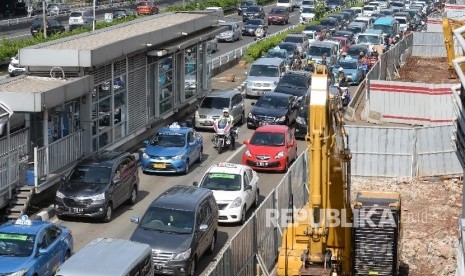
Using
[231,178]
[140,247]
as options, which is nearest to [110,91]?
[231,178]

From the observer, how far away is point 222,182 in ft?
91.9

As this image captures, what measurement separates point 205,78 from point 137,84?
33.1 ft

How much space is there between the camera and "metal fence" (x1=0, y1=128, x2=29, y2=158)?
27219 mm

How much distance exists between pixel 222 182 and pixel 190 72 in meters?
16.2

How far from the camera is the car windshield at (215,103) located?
132 feet

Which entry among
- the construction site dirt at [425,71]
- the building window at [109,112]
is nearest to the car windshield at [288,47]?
the construction site dirt at [425,71]

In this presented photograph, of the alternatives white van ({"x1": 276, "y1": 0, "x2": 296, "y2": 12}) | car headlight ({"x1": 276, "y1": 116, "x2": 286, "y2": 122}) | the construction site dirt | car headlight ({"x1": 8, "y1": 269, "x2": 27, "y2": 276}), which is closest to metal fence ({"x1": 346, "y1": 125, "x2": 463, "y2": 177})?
car headlight ({"x1": 276, "y1": 116, "x2": 286, "y2": 122})

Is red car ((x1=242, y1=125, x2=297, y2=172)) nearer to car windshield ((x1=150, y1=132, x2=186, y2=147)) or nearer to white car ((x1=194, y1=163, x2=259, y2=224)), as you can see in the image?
car windshield ((x1=150, y1=132, x2=186, y2=147))

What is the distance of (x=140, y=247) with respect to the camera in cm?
2058

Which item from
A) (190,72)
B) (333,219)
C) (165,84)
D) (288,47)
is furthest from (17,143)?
(288,47)

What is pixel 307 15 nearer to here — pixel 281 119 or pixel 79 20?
pixel 79 20

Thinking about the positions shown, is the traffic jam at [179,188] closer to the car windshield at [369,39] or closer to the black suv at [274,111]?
the black suv at [274,111]

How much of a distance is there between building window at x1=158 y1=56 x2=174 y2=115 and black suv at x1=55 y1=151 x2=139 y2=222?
10.4 meters

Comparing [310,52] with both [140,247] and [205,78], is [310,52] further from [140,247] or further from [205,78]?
[140,247]
